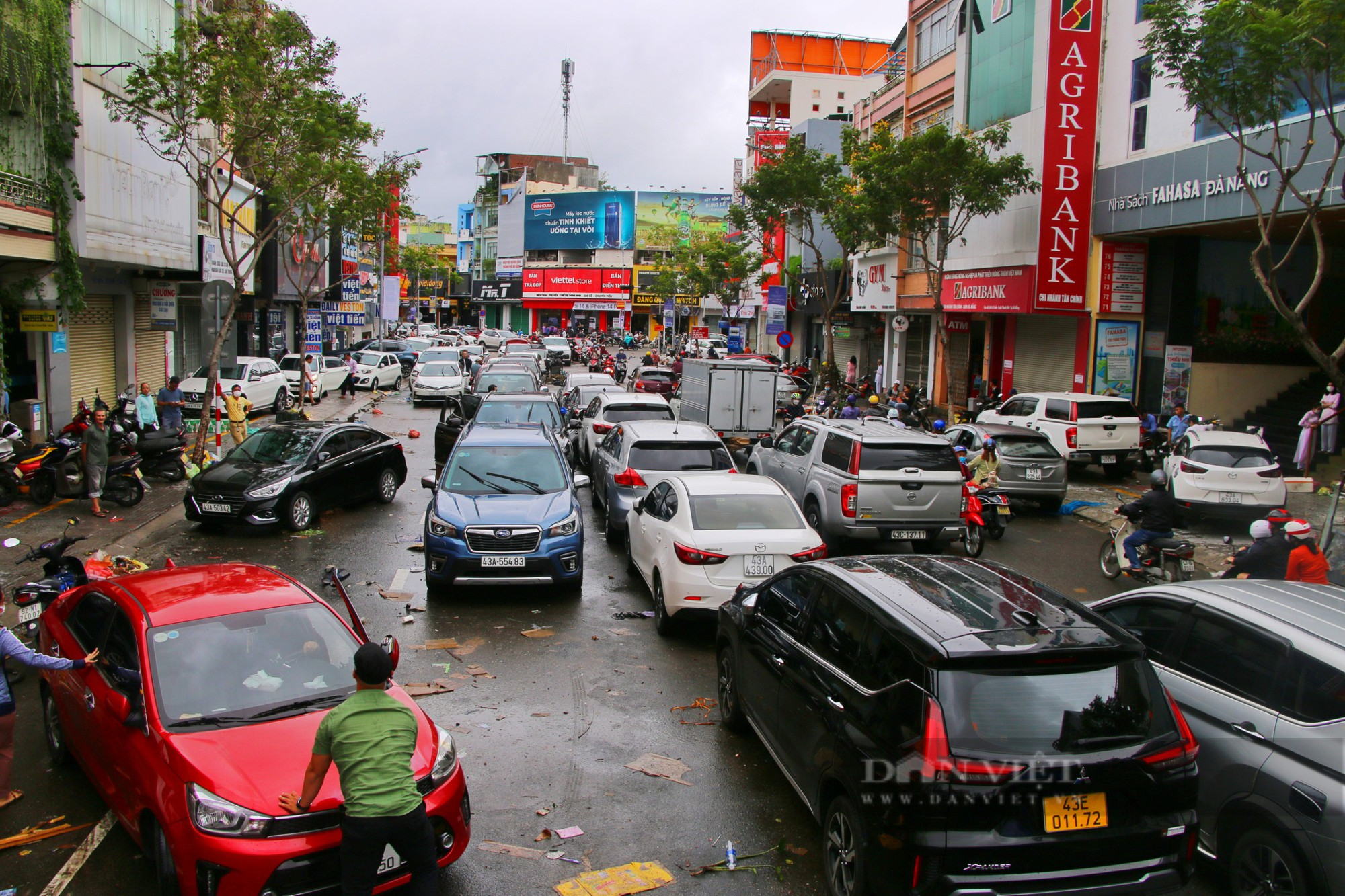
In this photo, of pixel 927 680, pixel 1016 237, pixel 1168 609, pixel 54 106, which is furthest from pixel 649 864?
pixel 1016 237

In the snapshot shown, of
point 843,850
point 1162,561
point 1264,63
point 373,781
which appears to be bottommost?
point 843,850

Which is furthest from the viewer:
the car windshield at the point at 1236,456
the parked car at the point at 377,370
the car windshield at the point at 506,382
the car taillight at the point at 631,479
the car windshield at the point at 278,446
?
the parked car at the point at 377,370

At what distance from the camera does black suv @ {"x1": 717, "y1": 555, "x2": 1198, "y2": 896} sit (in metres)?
4.15

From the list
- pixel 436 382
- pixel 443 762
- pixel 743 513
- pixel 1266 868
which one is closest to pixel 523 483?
pixel 743 513

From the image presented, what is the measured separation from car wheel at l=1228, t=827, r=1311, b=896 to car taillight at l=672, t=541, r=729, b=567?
494 cm

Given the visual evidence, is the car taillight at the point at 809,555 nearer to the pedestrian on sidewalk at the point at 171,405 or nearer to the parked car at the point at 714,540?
the parked car at the point at 714,540

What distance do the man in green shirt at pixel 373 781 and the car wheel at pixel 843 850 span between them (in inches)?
76.4

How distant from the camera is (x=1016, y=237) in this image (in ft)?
86.9

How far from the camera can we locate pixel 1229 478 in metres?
15.0

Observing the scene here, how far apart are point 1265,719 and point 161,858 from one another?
219 inches

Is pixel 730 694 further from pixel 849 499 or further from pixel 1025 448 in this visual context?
pixel 1025 448

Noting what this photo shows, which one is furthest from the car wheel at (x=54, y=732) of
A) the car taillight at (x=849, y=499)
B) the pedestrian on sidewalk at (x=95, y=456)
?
the pedestrian on sidewalk at (x=95, y=456)

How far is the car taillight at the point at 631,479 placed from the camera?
13.0 meters

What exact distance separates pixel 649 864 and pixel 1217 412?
22.8 metres
